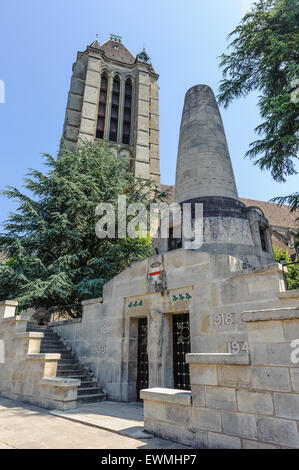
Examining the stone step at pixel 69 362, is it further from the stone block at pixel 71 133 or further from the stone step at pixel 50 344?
the stone block at pixel 71 133

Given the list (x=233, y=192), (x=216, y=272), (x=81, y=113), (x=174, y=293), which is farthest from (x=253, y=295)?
(x=81, y=113)

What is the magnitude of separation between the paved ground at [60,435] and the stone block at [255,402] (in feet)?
3.57

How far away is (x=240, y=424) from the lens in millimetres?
3406

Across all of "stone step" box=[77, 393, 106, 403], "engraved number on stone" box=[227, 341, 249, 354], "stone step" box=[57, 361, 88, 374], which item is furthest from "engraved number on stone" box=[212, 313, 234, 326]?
"stone step" box=[57, 361, 88, 374]

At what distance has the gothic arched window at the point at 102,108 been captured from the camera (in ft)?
129

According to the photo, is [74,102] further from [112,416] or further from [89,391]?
[112,416]

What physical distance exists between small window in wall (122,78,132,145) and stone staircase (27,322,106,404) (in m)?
34.4

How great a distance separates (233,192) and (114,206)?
6.83m

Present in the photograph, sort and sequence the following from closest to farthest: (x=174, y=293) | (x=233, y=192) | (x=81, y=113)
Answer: (x=174, y=293) < (x=233, y=192) < (x=81, y=113)

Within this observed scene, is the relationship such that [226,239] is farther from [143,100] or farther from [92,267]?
[143,100]

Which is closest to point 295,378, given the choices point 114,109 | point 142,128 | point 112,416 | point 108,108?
point 112,416

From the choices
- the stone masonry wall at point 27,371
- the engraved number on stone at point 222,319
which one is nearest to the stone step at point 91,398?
the stone masonry wall at point 27,371

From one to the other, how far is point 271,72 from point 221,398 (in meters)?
11.7
